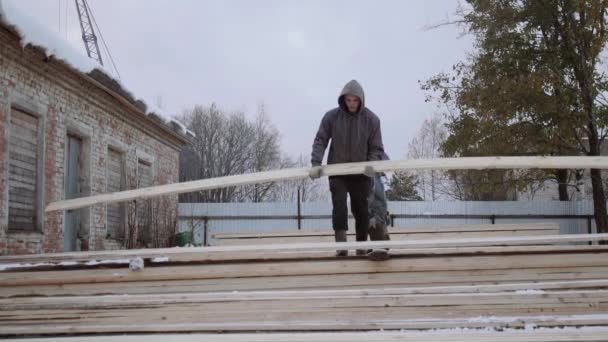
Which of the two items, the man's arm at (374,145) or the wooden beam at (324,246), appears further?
the man's arm at (374,145)

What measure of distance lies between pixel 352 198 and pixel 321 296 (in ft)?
4.63

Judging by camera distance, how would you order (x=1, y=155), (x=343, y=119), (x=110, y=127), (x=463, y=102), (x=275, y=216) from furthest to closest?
(x=275, y=216) → (x=463, y=102) → (x=110, y=127) → (x=1, y=155) → (x=343, y=119)

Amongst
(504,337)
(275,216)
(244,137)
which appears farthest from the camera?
(244,137)

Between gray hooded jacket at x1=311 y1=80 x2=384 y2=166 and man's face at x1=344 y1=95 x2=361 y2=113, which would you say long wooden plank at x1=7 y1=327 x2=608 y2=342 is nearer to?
gray hooded jacket at x1=311 y1=80 x2=384 y2=166

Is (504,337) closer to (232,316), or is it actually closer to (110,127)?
(232,316)

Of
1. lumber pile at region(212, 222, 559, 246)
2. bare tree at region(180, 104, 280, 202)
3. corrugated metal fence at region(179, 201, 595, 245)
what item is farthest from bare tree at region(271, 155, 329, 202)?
lumber pile at region(212, 222, 559, 246)

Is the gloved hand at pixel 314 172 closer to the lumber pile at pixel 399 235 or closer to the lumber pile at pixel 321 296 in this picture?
the lumber pile at pixel 321 296

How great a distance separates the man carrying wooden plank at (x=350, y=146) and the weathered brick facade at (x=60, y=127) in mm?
4748

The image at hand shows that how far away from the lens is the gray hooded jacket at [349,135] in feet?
14.9

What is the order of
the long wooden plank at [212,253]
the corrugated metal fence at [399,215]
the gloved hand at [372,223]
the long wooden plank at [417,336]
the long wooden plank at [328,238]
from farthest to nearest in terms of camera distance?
1. the corrugated metal fence at [399,215]
2. the long wooden plank at [328,238]
3. the gloved hand at [372,223]
4. the long wooden plank at [212,253]
5. the long wooden plank at [417,336]

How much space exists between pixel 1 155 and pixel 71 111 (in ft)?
7.14

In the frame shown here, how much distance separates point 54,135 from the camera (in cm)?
874

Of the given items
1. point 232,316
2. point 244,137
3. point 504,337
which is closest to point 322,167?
point 232,316

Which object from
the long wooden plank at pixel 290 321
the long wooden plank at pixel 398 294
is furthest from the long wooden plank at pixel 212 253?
the long wooden plank at pixel 290 321
